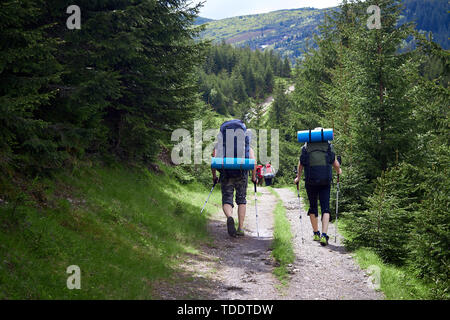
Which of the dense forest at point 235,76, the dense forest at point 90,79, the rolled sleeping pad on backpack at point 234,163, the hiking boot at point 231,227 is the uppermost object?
the dense forest at point 235,76

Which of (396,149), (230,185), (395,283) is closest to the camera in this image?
(395,283)

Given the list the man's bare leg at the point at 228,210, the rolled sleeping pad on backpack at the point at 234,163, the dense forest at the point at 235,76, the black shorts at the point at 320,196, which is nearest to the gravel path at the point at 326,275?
the black shorts at the point at 320,196

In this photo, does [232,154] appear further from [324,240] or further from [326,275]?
[326,275]

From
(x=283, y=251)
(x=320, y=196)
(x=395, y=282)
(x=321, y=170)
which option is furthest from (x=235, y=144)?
(x=395, y=282)

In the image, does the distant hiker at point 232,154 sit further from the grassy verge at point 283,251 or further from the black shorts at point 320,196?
the black shorts at point 320,196

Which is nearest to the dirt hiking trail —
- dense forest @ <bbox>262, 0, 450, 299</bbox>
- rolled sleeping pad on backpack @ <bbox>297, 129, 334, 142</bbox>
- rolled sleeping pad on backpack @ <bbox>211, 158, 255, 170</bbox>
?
dense forest @ <bbox>262, 0, 450, 299</bbox>

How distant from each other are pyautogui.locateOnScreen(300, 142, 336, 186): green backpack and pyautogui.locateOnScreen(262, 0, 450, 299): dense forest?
3.62ft

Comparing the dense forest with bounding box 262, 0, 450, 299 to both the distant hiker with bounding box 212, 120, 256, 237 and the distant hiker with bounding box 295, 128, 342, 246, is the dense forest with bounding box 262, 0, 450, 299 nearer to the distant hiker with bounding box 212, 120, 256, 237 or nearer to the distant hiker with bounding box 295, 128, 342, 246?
the distant hiker with bounding box 295, 128, 342, 246

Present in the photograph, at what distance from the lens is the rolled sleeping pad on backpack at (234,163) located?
869 centimetres

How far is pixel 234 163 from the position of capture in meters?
8.76

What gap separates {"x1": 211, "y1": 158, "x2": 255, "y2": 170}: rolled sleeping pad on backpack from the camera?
8.69 metres

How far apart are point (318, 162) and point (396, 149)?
380 cm

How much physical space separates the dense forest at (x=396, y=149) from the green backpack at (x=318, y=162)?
110cm

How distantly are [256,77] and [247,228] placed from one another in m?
134
